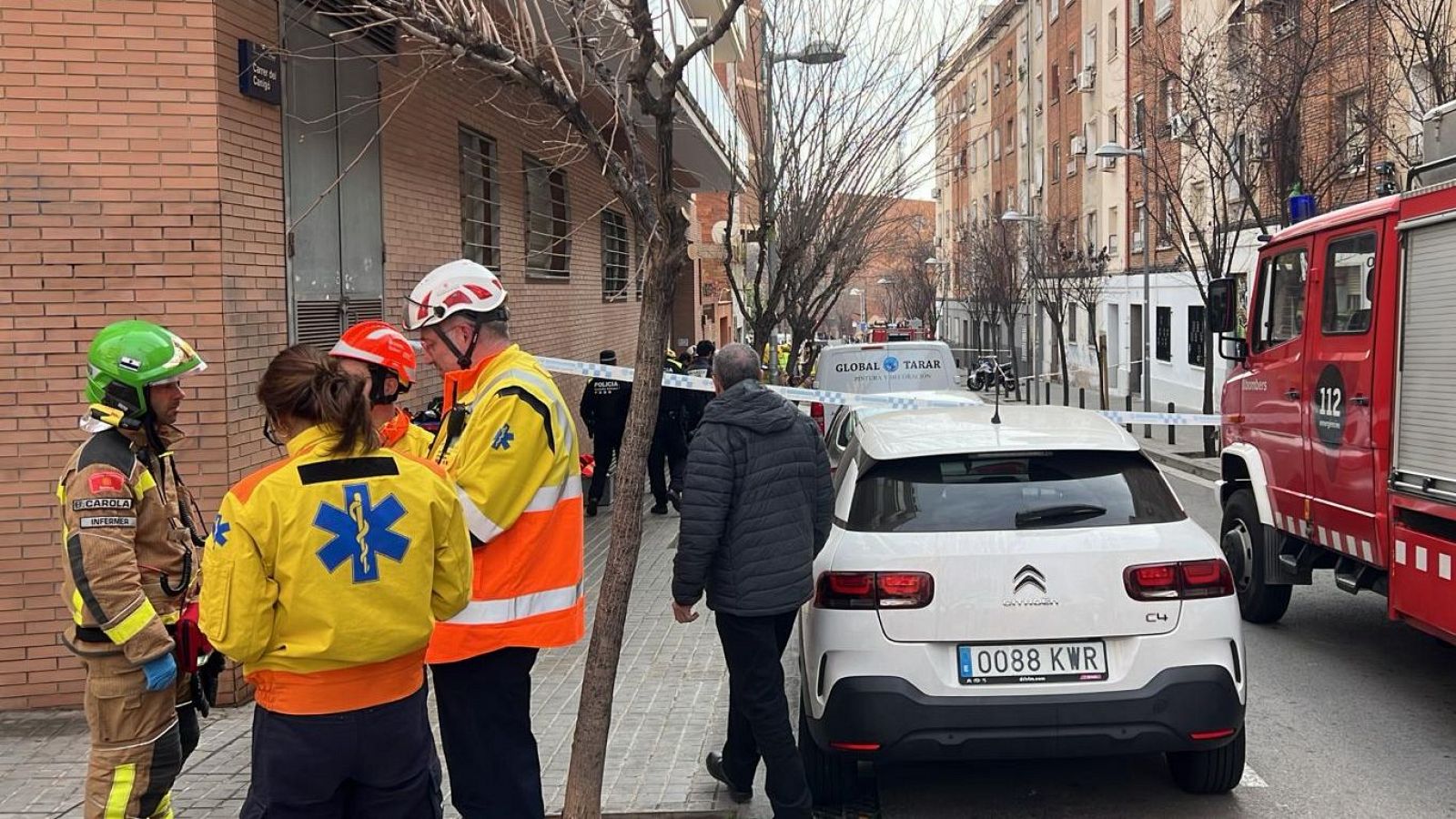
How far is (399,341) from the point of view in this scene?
14.3ft

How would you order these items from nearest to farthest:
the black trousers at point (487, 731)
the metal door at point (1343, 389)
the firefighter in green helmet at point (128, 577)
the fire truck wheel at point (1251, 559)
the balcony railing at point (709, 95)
A: the black trousers at point (487, 731), the firefighter in green helmet at point (128, 577), the metal door at point (1343, 389), the fire truck wheel at point (1251, 559), the balcony railing at point (709, 95)

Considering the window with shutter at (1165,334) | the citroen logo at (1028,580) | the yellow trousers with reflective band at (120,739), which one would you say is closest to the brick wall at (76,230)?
the yellow trousers with reflective band at (120,739)

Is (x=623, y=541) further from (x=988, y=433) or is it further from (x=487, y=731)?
(x=988, y=433)

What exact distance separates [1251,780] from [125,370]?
475cm

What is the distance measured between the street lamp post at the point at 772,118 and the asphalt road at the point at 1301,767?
8.03m

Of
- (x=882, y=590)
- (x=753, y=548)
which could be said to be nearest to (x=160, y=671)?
(x=753, y=548)

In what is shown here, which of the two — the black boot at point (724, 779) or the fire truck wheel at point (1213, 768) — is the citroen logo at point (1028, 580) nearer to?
the fire truck wheel at point (1213, 768)

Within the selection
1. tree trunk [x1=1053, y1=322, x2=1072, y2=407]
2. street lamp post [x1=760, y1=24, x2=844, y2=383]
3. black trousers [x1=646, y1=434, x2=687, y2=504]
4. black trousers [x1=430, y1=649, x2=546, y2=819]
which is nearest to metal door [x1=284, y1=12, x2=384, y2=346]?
Result: black trousers [x1=430, y1=649, x2=546, y2=819]

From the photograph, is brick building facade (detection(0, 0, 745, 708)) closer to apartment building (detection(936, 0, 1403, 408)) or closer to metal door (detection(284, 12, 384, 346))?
metal door (detection(284, 12, 384, 346))

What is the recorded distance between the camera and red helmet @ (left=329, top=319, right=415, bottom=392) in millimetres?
4250

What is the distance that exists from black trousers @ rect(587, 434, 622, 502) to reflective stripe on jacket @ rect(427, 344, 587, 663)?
8737 mm

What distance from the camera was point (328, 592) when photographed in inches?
114

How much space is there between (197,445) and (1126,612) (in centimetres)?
446

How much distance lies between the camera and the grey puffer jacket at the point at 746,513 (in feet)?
14.4
